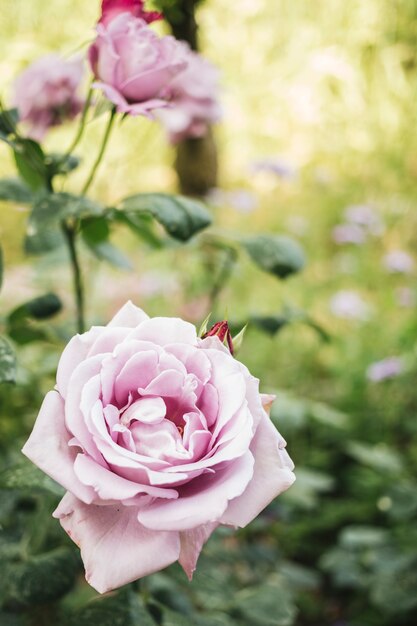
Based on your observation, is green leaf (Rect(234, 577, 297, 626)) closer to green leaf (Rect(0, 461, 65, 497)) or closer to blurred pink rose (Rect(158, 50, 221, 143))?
green leaf (Rect(0, 461, 65, 497))

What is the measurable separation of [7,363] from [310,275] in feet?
7.67

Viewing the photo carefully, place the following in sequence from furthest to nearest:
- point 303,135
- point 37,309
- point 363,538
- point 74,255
A: point 303,135, point 363,538, point 37,309, point 74,255

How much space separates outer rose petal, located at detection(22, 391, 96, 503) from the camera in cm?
40

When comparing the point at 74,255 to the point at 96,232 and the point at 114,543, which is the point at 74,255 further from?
the point at 114,543

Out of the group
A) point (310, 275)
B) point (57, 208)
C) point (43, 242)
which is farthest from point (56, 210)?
point (310, 275)

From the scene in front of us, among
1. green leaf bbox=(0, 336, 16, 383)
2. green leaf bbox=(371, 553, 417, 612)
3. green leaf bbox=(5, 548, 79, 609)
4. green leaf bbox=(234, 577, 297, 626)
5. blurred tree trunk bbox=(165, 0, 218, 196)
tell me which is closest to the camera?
green leaf bbox=(0, 336, 16, 383)

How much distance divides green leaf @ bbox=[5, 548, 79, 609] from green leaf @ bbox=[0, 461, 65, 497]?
0.11 m

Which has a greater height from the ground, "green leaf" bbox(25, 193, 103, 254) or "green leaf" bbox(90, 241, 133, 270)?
"green leaf" bbox(25, 193, 103, 254)

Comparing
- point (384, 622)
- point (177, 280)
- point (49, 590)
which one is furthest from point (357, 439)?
point (49, 590)

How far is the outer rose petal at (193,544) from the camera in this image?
0.41 metres

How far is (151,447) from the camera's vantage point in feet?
1.38

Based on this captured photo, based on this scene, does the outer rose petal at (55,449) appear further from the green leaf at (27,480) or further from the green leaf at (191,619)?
the green leaf at (191,619)

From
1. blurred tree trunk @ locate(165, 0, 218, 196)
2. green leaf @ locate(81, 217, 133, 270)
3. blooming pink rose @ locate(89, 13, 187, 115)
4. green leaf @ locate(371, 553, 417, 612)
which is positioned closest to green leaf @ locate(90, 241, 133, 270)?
green leaf @ locate(81, 217, 133, 270)

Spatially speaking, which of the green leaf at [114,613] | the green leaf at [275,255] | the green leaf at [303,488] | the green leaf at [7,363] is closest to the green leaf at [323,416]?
the green leaf at [303,488]
